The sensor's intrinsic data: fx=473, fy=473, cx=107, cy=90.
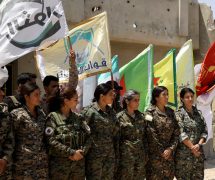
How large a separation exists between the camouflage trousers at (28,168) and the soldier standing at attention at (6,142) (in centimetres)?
10

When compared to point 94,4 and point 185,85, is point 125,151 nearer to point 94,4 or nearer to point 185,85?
point 185,85

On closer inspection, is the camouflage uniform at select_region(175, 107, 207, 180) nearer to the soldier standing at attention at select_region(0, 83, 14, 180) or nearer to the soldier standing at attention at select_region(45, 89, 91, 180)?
the soldier standing at attention at select_region(45, 89, 91, 180)

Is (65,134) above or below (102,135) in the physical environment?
above

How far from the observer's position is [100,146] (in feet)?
16.8

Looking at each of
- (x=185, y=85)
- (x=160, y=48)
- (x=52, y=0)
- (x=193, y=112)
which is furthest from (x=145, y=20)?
(x=52, y=0)

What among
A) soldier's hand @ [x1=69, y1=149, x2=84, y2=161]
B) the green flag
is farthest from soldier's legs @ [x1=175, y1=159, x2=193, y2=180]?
soldier's hand @ [x1=69, y1=149, x2=84, y2=161]

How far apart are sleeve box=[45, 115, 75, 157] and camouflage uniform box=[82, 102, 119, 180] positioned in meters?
0.46

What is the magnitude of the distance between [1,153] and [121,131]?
1.61 m

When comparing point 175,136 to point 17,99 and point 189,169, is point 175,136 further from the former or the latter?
point 17,99

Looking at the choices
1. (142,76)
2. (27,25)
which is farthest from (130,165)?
(27,25)

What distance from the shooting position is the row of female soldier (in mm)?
4543

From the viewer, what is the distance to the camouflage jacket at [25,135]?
14.7ft

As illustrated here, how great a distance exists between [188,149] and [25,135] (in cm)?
230

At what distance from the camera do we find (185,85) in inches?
284
